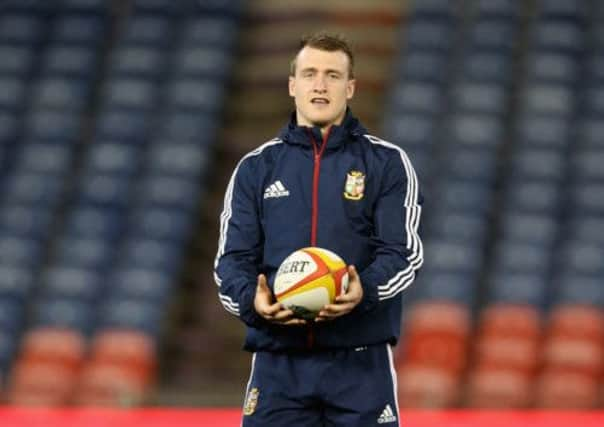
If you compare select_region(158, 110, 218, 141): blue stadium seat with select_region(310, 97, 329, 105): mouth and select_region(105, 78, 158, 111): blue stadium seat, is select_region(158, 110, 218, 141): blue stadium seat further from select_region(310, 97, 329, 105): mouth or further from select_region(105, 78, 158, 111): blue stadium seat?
select_region(310, 97, 329, 105): mouth

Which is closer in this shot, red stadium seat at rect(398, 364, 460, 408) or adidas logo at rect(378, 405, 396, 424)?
adidas logo at rect(378, 405, 396, 424)

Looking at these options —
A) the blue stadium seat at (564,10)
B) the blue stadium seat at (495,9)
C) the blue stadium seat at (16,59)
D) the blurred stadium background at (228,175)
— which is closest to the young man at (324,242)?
the blurred stadium background at (228,175)

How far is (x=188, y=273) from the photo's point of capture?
9453 millimetres

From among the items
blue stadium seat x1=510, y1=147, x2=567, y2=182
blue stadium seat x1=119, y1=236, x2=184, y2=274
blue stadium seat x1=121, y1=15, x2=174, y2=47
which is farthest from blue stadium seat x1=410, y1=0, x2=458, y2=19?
blue stadium seat x1=119, y1=236, x2=184, y2=274

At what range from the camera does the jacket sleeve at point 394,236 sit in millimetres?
3510

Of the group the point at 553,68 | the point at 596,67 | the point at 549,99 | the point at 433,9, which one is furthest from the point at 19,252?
the point at 596,67

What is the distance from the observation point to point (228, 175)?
32.5 ft

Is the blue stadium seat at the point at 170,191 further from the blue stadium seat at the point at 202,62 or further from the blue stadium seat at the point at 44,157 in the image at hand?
the blue stadium seat at the point at 202,62

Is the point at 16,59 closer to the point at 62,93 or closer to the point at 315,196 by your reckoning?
the point at 62,93

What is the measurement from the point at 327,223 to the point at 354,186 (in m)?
0.12

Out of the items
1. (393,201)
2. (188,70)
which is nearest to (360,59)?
(188,70)

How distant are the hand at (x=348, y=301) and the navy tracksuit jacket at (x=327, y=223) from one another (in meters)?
0.05

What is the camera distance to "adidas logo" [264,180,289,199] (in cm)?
362

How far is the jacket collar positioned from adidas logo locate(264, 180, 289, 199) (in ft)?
0.39
